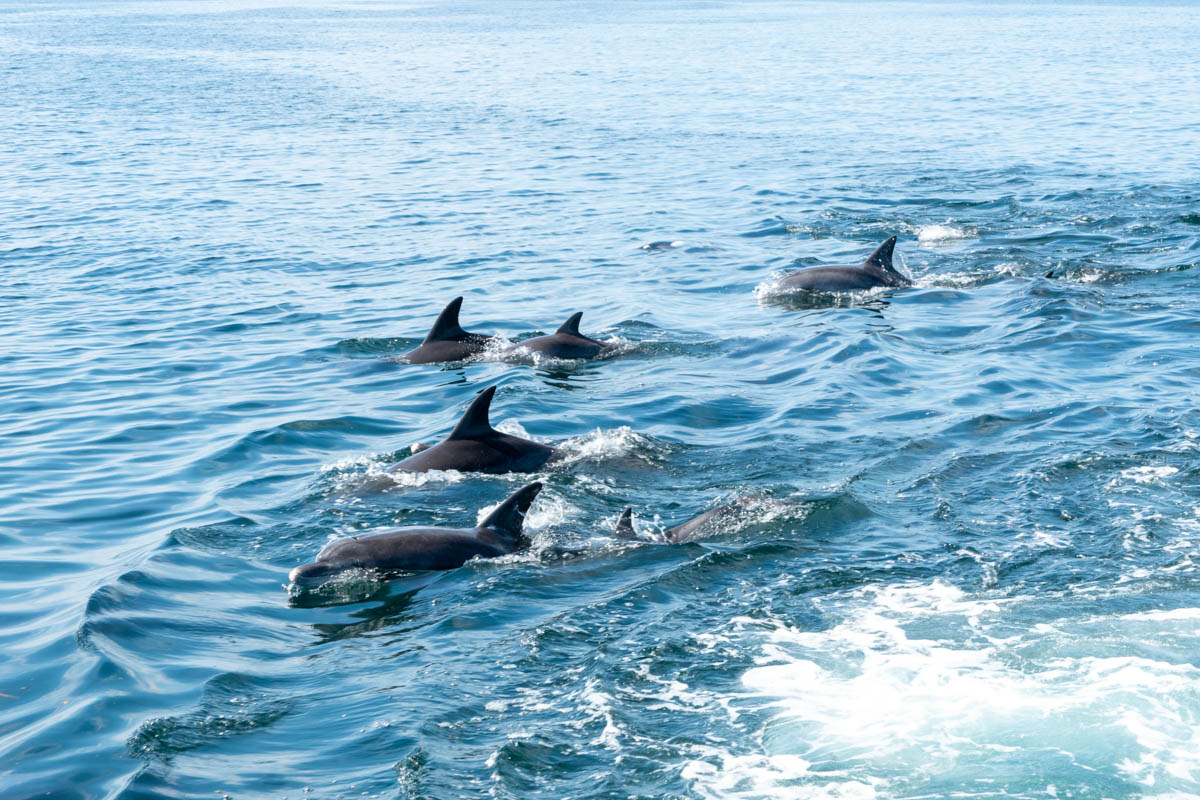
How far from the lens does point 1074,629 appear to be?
9.41 metres

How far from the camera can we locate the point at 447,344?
59.6ft

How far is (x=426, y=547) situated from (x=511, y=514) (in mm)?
845

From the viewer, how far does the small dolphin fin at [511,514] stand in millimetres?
11016

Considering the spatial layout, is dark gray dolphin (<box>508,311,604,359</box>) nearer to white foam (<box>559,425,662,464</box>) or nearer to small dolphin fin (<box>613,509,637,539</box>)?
white foam (<box>559,425,662,464</box>)

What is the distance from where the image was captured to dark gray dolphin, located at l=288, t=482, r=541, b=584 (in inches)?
412

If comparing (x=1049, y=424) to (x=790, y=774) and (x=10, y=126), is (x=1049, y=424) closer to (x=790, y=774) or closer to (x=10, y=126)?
(x=790, y=774)

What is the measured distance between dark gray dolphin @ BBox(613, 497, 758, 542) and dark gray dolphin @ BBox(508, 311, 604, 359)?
21.3 feet

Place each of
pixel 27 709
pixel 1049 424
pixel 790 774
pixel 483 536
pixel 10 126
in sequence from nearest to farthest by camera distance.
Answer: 1. pixel 790 774
2. pixel 27 709
3. pixel 483 536
4. pixel 1049 424
5. pixel 10 126

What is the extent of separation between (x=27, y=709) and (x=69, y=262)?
18.3 meters

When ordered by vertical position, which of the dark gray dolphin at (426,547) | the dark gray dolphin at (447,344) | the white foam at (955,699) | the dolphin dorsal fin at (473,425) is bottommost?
the dark gray dolphin at (447,344)

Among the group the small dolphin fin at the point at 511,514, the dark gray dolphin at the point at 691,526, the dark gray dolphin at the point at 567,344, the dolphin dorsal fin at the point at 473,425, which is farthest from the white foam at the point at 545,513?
the dark gray dolphin at the point at 567,344

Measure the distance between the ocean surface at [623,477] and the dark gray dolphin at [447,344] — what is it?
0.26m

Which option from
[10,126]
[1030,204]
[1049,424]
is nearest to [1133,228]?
[1030,204]

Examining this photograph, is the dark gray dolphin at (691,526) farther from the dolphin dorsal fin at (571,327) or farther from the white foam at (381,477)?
the dolphin dorsal fin at (571,327)
